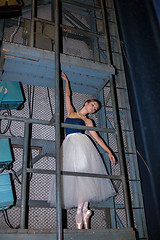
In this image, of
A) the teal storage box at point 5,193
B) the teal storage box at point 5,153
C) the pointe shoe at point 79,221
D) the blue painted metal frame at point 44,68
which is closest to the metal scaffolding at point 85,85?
the blue painted metal frame at point 44,68

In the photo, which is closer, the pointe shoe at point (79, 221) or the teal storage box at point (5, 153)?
the pointe shoe at point (79, 221)

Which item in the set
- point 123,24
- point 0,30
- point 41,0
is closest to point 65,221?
point 123,24

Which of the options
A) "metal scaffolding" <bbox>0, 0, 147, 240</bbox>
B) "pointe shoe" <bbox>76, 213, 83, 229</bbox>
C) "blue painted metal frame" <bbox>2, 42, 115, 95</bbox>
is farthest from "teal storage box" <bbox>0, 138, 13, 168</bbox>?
"blue painted metal frame" <bbox>2, 42, 115, 95</bbox>

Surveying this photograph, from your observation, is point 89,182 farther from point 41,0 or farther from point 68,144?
point 41,0

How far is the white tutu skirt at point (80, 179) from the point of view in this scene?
2953mm

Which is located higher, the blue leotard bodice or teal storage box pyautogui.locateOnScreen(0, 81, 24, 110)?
teal storage box pyautogui.locateOnScreen(0, 81, 24, 110)

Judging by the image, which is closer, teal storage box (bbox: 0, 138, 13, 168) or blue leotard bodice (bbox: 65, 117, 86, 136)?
teal storage box (bbox: 0, 138, 13, 168)

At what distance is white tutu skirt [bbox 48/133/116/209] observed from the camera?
9.69ft

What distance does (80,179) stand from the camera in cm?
303

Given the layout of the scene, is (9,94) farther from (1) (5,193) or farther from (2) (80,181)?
(2) (80,181)

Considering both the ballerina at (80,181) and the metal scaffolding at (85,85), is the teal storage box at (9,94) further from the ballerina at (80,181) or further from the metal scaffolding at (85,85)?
the ballerina at (80,181)

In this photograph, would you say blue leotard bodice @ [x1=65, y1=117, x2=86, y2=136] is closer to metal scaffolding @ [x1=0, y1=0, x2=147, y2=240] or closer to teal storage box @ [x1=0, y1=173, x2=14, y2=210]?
metal scaffolding @ [x1=0, y1=0, x2=147, y2=240]

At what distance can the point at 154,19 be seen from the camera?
4.27ft

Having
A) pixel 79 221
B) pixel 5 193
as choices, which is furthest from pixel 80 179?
pixel 5 193
